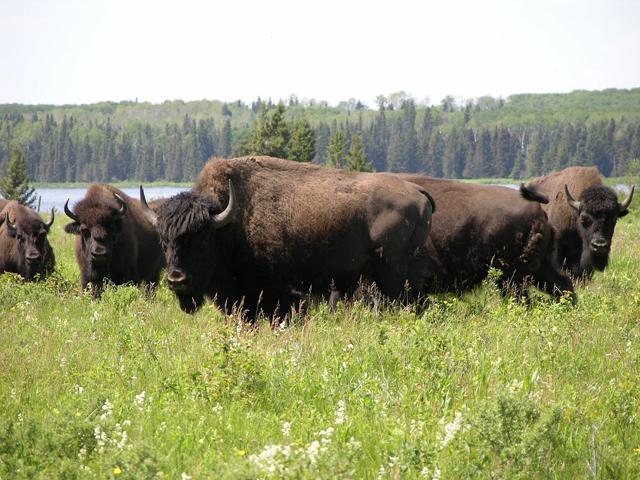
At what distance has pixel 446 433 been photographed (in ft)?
16.0

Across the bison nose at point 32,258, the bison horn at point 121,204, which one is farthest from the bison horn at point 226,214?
the bison nose at point 32,258

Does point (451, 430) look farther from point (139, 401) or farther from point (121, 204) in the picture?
point (121, 204)

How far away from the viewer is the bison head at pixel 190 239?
8711 millimetres

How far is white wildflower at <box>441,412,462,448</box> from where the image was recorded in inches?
183

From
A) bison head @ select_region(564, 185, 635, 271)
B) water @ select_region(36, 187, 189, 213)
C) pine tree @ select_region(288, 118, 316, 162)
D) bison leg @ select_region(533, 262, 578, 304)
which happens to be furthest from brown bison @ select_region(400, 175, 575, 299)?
pine tree @ select_region(288, 118, 316, 162)

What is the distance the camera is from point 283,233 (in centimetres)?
948

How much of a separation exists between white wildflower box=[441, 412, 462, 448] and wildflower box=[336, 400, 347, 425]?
2.21 feet

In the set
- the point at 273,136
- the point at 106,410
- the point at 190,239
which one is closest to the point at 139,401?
the point at 106,410

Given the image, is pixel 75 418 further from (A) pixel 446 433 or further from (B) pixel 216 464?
(A) pixel 446 433

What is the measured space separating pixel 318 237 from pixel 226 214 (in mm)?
1227

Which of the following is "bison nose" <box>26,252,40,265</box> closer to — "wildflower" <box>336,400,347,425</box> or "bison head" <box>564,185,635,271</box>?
"bison head" <box>564,185,635,271</box>

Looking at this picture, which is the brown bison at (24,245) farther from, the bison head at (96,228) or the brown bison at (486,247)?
the brown bison at (486,247)

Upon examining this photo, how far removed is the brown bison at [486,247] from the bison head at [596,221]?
5.54ft

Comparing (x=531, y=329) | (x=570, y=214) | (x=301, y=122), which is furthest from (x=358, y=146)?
(x=531, y=329)
